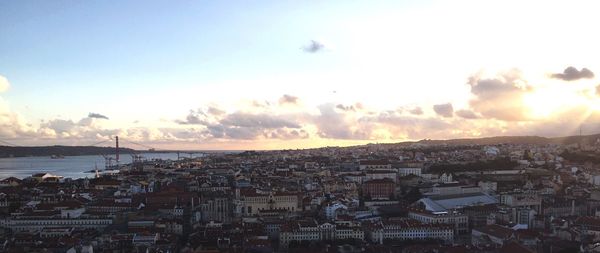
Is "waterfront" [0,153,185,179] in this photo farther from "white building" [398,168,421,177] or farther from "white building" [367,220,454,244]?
"white building" [367,220,454,244]

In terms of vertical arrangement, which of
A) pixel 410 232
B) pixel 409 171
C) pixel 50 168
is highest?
pixel 409 171

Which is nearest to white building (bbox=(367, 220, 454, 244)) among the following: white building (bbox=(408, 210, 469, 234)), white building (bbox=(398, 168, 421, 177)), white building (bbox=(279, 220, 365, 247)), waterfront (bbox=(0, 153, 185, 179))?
white building (bbox=(279, 220, 365, 247))

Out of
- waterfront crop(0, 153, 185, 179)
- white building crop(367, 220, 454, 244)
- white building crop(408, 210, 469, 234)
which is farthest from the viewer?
waterfront crop(0, 153, 185, 179)

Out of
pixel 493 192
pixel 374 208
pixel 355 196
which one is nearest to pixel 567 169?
pixel 493 192

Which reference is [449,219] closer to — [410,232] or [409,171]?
[410,232]

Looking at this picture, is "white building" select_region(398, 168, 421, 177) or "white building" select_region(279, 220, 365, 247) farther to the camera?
"white building" select_region(398, 168, 421, 177)

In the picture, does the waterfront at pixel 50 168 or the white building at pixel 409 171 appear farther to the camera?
the waterfront at pixel 50 168

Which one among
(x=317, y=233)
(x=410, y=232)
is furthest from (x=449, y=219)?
(x=317, y=233)

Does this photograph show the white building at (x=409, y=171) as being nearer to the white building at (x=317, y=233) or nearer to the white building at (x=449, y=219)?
the white building at (x=449, y=219)

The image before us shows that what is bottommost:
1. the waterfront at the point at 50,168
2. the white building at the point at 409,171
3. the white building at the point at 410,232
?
the white building at the point at 410,232

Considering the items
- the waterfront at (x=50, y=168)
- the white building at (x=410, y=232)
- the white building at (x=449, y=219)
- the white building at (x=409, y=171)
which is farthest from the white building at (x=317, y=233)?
the waterfront at (x=50, y=168)

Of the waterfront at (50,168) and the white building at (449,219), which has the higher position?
the waterfront at (50,168)
